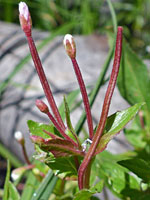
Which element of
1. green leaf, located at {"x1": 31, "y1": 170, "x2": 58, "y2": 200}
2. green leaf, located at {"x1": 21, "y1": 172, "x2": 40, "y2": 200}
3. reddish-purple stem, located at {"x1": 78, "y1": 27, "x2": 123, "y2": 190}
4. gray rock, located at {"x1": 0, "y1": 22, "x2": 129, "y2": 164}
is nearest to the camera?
reddish-purple stem, located at {"x1": 78, "y1": 27, "x2": 123, "y2": 190}

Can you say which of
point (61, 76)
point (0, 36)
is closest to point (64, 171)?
point (61, 76)

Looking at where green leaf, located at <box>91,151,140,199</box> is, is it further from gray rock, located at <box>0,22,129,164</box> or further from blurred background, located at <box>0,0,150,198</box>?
blurred background, located at <box>0,0,150,198</box>

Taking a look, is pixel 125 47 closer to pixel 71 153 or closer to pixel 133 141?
pixel 133 141

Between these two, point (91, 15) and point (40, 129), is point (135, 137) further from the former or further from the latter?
point (91, 15)

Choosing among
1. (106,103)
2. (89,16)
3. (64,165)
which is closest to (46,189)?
(64,165)

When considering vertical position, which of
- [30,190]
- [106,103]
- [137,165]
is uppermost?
[106,103]

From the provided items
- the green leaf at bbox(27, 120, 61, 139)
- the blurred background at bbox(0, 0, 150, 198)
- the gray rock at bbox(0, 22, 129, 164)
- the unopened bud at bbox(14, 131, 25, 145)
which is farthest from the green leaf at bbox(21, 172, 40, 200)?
the blurred background at bbox(0, 0, 150, 198)
